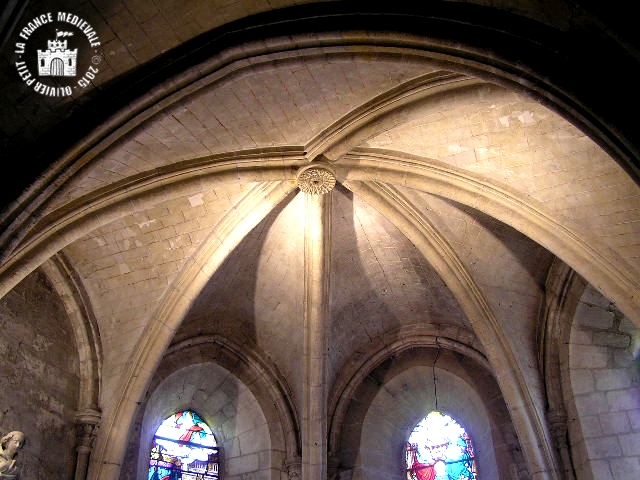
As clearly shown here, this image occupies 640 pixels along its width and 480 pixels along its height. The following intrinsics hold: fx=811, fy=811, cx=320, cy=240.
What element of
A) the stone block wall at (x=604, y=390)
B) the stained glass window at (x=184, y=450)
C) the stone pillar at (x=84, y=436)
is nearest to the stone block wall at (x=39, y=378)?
the stone pillar at (x=84, y=436)

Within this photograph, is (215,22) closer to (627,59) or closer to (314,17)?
(314,17)

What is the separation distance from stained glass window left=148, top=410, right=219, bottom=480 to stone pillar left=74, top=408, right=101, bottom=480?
1.82 meters

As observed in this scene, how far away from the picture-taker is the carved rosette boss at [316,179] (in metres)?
8.95

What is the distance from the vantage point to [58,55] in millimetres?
6355

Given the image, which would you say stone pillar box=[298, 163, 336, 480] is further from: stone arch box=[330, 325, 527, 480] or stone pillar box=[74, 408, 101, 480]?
stone pillar box=[74, 408, 101, 480]

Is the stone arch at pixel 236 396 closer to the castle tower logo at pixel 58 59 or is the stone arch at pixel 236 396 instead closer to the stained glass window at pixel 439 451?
the stained glass window at pixel 439 451

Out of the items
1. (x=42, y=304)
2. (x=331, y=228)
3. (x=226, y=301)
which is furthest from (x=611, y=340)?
(x=42, y=304)

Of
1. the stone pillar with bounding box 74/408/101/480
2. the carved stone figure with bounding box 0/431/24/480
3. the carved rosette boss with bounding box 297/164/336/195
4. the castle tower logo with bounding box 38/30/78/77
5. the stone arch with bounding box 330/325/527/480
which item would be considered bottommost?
the carved stone figure with bounding box 0/431/24/480

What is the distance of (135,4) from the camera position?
6.21m

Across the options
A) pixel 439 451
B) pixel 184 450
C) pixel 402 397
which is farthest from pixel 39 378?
pixel 439 451

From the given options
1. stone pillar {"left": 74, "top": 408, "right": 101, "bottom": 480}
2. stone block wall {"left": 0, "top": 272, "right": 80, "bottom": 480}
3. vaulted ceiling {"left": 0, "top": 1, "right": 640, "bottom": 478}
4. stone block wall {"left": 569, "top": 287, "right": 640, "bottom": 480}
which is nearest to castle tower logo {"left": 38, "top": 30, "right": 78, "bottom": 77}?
vaulted ceiling {"left": 0, "top": 1, "right": 640, "bottom": 478}

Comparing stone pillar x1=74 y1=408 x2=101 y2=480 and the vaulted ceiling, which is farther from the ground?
the vaulted ceiling

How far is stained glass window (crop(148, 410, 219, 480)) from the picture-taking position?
10828 mm

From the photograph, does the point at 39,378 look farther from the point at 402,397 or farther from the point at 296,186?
the point at 402,397
